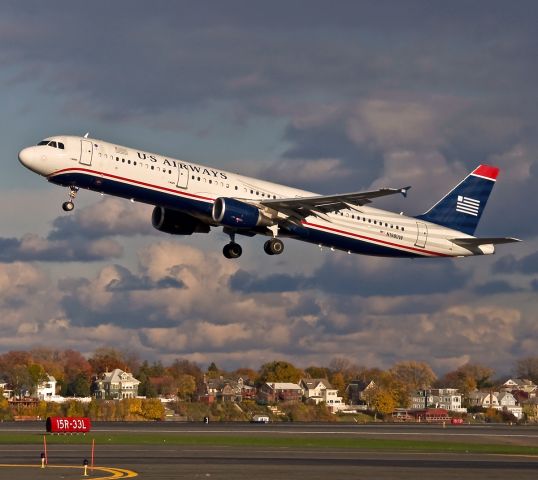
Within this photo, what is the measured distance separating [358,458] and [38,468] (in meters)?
21.2

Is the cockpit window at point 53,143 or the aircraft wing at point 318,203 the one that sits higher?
the cockpit window at point 53,143

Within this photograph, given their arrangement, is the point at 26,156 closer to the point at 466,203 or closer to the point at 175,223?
the point at 175,223

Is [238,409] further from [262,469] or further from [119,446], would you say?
[262,469]

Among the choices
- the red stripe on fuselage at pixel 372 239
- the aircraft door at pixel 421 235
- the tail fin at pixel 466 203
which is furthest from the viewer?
the tail fin at pixel 466 203

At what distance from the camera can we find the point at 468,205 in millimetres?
109188

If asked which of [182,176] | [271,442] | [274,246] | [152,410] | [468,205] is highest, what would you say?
[468,205]

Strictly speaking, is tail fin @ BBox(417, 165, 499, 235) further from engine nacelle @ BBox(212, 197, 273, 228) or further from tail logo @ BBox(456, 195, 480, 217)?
engine nacelle @ BBox(212, 197, 273, 228)

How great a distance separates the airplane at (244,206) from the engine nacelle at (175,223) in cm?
8

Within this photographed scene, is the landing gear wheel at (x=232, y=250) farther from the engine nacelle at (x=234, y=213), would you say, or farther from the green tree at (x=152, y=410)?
the green tree at (x=152, y=410)

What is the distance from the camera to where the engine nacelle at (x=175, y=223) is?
93806 mm

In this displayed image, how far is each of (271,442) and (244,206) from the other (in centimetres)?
2065

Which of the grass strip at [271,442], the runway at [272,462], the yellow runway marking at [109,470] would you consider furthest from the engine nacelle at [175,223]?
the yellow runway marking at [109,470]

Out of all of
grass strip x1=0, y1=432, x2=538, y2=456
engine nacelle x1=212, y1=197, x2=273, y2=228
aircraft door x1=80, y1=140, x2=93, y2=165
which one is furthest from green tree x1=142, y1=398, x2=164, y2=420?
aircraft door x1=80, y1=140, x2=93, y2=165

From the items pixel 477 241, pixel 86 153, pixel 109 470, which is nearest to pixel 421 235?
pixel 477 241
